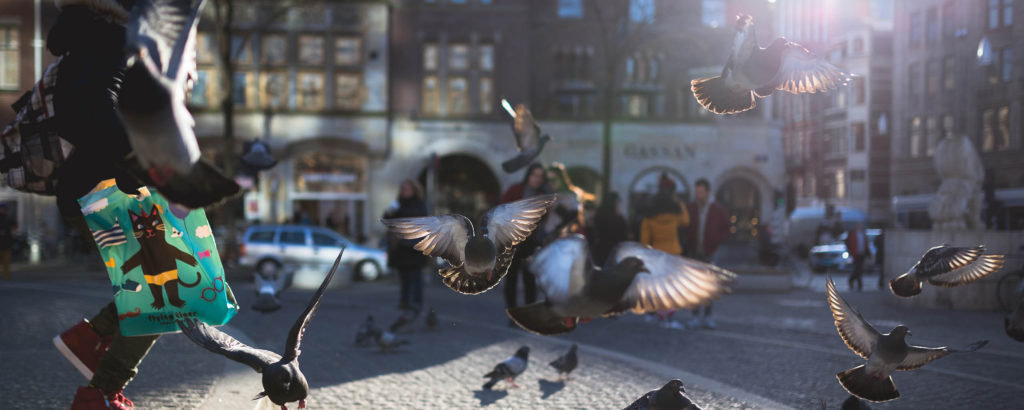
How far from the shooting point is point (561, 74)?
32.4 meters

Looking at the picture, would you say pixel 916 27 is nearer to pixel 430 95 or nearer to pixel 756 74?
pixel 430 95

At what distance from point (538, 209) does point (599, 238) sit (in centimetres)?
813

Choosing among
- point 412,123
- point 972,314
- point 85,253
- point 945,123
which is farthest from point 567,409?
point 945,123

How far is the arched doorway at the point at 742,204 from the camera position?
110 feet

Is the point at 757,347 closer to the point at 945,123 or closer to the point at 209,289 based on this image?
the point at 209,289

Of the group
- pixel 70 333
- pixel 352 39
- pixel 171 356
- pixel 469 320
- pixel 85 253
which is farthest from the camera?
pixel 352 39

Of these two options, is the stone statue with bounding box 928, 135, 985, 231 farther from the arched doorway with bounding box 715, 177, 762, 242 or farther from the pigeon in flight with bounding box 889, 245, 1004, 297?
the arched doorway with bounding box 715, 177, 762, 242

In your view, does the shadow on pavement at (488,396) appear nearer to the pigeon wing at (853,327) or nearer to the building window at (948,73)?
the pigeon wing at (853,327)

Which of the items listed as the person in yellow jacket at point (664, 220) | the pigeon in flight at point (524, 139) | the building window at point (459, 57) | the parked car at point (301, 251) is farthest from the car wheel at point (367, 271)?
the pigeon in flight at point (524, 139)

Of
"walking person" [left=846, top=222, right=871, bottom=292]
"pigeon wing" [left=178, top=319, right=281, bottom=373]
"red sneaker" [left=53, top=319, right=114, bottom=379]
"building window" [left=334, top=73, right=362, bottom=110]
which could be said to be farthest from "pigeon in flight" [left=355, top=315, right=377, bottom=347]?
"building window" [left=334, top=73, right=362, bottom=110]

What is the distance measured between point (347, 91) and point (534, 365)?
83.1ft

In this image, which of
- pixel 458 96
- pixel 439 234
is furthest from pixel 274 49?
pixel 439 234

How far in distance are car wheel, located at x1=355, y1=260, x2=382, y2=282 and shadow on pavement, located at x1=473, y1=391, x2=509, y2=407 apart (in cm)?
1480

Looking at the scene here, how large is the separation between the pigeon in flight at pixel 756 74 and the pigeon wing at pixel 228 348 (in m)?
2.20
